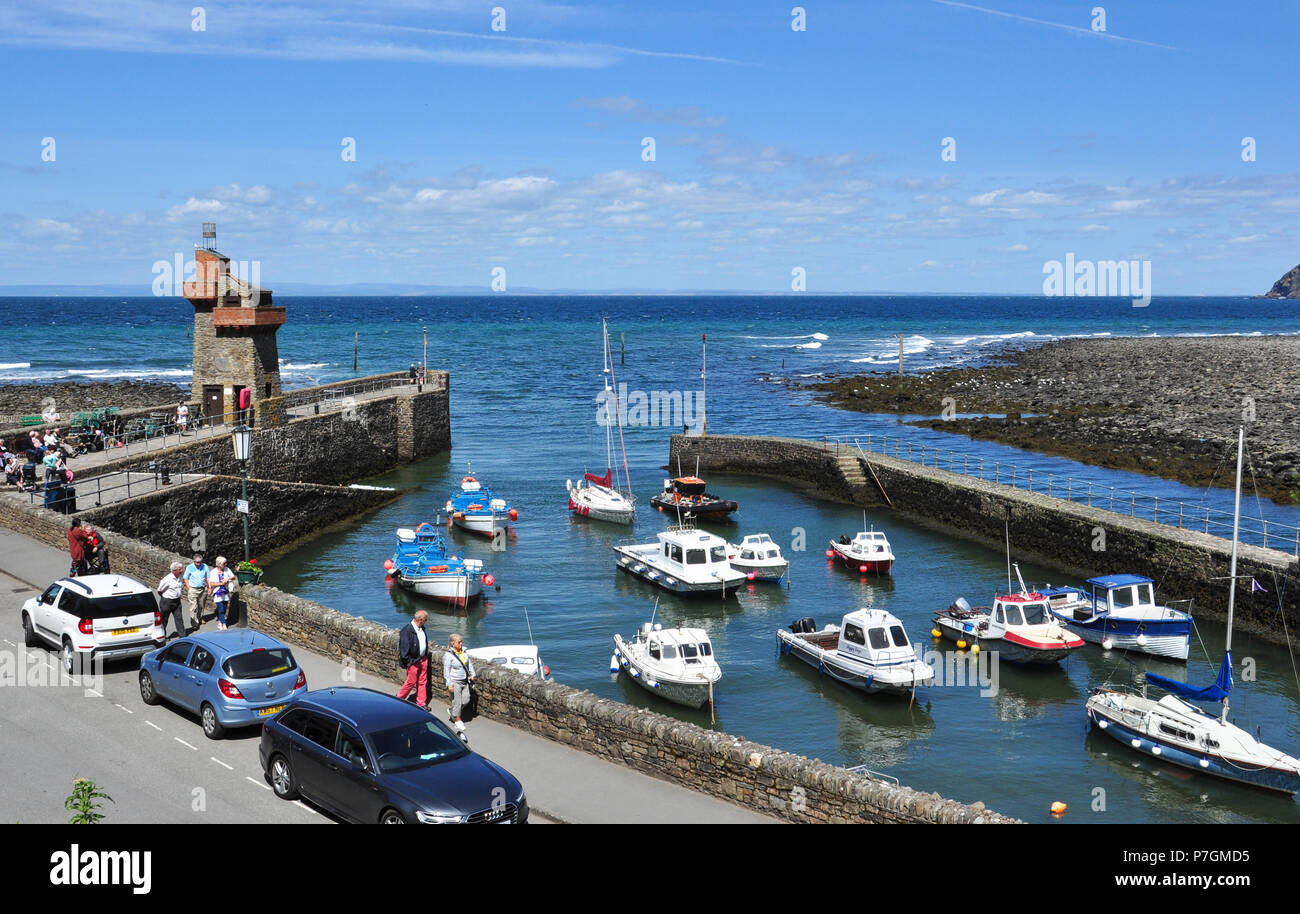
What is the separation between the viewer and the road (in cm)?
1382

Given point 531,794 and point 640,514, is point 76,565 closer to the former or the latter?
point 531,794

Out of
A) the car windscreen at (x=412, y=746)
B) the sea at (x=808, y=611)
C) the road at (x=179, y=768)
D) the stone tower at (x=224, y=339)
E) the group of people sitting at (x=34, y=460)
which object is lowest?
the sea at (x=808, y=611)

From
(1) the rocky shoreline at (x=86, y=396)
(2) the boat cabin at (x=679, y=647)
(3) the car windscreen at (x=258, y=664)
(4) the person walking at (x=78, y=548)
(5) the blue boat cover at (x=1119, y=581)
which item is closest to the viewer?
(3) the car windscreen at (x=258, y=664)

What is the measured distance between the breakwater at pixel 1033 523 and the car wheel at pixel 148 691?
30866 mm

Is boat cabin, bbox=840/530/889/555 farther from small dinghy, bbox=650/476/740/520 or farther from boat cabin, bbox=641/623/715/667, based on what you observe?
boat cabin, bbox=641/623/715/667

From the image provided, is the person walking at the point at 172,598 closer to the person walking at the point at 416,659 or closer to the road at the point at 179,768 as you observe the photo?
the road at the point at 179,768

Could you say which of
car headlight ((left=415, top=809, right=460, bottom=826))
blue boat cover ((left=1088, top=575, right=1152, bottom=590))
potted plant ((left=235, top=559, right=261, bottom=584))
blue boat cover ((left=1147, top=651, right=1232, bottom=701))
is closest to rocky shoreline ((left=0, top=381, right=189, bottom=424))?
potted plant ((left=235, top=559, right=261, bottom=584))

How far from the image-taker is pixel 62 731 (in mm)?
16578

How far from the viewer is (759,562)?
41.3 m

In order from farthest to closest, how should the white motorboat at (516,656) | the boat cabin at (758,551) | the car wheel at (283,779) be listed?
the boat cabin at (758,551) → the white motorboat at (516,656) → the car wheel at (283,779)

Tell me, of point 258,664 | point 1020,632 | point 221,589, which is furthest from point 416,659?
point 1020,632

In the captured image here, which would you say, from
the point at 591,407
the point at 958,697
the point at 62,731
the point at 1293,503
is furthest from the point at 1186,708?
the point at 591,407

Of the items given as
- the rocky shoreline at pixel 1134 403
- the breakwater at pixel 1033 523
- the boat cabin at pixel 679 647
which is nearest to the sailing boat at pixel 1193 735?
the breakwater at pixel 1033 523

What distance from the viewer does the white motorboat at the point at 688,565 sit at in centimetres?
3962
